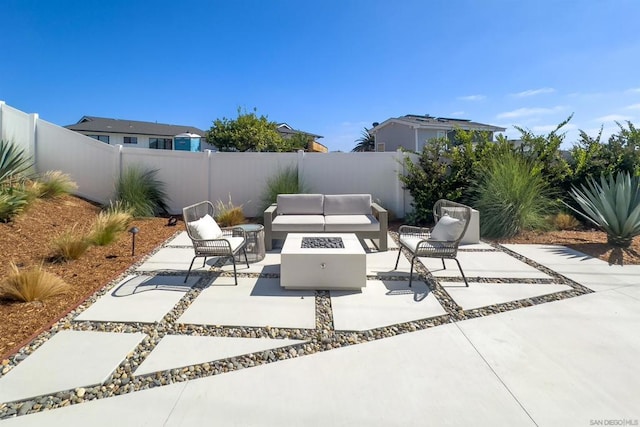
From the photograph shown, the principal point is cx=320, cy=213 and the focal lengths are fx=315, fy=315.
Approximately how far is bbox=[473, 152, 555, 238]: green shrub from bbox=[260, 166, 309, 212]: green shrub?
13.1 ft

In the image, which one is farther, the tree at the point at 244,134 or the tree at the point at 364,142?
the tree at the point at 364,142

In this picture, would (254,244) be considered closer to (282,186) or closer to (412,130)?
(282,186)

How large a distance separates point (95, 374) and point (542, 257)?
5.48m

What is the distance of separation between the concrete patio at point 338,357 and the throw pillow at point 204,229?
60 cm

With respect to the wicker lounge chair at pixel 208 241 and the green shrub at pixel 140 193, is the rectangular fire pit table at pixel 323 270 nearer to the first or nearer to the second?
the wicker lounge chair at pixel 208 241

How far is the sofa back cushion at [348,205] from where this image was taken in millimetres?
6027

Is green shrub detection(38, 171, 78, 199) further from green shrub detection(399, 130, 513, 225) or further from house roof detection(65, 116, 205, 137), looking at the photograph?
house roof detection(65, 116, 205, 137)

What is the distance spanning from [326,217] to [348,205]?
583mm

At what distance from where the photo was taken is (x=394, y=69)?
894 centimetres

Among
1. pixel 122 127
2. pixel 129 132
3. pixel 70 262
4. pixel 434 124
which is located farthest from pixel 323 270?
pixel 122 127

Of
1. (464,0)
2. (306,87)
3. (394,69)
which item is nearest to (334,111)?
(306,87)

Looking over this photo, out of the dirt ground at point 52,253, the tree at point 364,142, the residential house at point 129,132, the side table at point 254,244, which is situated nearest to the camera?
the dirt ground at point 52,253

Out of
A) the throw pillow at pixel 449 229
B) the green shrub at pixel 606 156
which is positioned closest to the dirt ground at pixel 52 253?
the throw pillow at pixel 449 229

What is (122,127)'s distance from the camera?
27.6m
